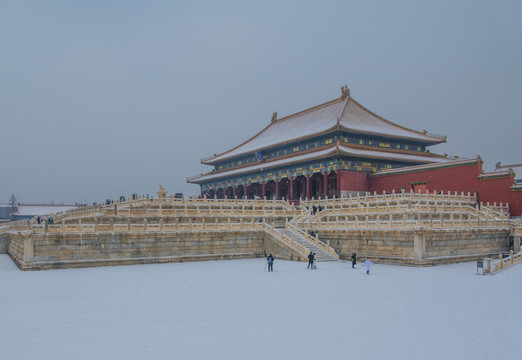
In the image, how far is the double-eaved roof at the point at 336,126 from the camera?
161ft

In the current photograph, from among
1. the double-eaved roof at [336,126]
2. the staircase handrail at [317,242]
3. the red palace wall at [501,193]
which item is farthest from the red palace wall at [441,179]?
the staircase handrail at [317,242]

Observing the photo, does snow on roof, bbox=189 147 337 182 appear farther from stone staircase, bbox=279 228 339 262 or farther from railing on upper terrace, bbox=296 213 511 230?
stone staircase, bbox=279 228 339 262

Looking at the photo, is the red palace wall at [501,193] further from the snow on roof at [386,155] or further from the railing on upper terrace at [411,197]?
the snow on roof at [386,155]

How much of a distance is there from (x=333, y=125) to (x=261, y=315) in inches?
1415

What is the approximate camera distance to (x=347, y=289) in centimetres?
1839

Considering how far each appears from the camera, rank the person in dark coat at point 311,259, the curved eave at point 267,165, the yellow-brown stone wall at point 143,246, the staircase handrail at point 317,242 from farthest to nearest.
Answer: the curved eave at point 267,165, the staircase handrail at point 317,242, the yellow-brown stone wall at point 143,246, the person in dark coat at point 311,259

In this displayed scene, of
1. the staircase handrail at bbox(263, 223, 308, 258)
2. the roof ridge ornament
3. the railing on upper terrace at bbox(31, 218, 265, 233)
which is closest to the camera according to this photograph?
the railing on upper terrace at bbox(31, 218, 265, 233)

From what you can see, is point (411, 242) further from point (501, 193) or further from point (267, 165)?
point (267, 165)

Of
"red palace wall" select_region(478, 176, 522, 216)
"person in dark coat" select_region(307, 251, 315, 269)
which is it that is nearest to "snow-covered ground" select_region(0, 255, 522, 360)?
"person in dark coat" select_region(307, 251, 315, 269)

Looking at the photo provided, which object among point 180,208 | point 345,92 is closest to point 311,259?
point 180,208

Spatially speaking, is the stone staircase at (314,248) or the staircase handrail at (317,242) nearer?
the stone staircase at (314,248)

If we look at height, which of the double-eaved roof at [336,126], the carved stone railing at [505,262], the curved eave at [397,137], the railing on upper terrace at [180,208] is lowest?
the carved stone railing at [505,262]

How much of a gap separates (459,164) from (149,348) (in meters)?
32.6

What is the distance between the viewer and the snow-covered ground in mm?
10953
